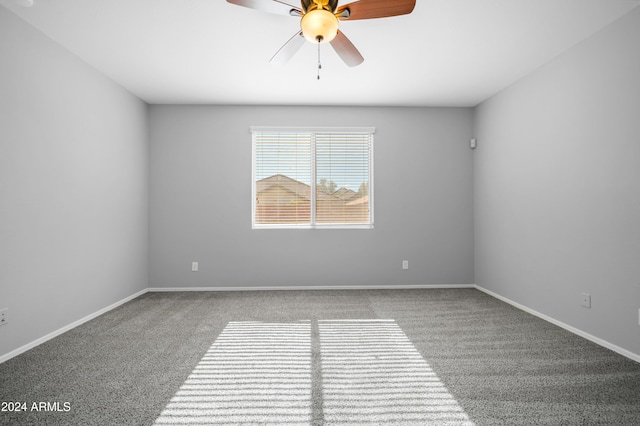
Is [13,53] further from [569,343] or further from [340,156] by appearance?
[569,343]

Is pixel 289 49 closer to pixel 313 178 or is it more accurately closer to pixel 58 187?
pixel 58 187

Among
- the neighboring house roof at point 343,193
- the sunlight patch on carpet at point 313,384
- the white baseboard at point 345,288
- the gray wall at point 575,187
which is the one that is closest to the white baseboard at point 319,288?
the white baseboard at point 345,288

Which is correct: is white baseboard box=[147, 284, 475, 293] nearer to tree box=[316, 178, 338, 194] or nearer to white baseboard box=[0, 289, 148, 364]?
white baseboard box=[0, 289, 148, 364]

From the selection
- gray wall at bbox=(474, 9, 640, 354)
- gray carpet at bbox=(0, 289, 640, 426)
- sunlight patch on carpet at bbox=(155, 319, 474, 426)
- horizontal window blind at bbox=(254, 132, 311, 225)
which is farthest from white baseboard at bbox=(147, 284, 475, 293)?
sunlight patch on carpet at bbox=(155, 319, 474, 426)

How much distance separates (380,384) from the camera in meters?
2.14

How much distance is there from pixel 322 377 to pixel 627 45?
3219 mm

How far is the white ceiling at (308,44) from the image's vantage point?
8.52 ft

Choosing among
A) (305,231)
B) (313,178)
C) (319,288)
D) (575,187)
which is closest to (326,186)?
(313,178)

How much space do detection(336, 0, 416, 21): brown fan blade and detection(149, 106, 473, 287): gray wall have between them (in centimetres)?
272

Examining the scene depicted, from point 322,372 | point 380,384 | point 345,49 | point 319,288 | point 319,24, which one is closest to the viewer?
point 319,24

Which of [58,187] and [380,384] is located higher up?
[58,187]

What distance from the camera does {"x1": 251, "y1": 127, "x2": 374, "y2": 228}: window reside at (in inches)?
193

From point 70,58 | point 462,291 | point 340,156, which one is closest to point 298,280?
point 340,156

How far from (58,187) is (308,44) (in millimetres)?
2490
